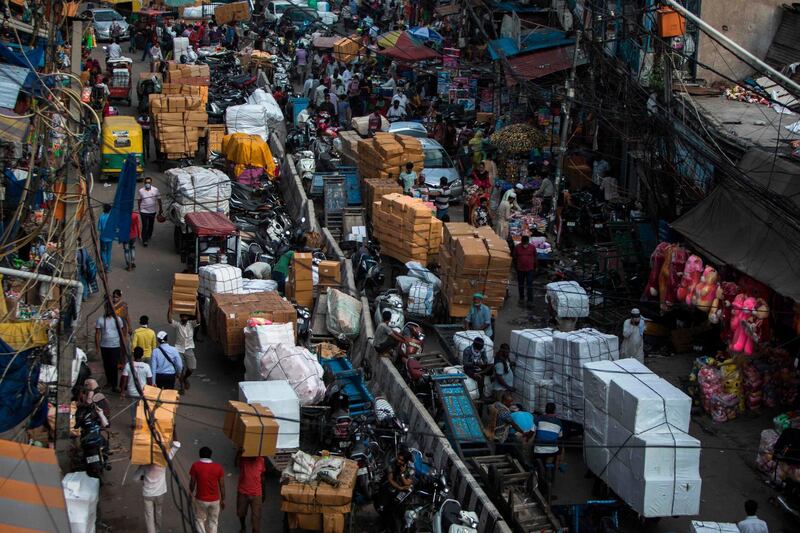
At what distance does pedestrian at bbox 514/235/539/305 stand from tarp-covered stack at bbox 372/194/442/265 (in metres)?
1.48

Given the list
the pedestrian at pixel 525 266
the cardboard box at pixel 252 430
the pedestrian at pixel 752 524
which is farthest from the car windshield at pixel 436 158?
the pedestrian at pixel 752 524

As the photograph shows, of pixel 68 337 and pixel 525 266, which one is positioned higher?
pixel 68 337

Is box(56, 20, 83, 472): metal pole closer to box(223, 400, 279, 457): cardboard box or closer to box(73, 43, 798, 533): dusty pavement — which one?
box(73, 43, 798, 533): dusty pavement

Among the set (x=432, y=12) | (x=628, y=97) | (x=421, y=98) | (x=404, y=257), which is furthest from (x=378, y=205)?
(x=432, y=12)

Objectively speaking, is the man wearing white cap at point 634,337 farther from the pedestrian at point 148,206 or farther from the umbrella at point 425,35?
the umbrella at point 425,35

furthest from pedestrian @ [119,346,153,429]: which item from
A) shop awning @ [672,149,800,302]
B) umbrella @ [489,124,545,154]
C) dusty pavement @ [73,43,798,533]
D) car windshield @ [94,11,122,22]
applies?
car windshield @ [94,11,122,22]

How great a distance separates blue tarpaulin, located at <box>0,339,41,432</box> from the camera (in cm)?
1312

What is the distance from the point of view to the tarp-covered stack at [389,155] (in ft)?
83.2

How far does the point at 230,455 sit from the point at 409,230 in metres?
7.37

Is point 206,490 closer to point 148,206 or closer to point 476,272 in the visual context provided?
point 476,272

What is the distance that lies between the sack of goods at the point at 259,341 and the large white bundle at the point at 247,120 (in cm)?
1287

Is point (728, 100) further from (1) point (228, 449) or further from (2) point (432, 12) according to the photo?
(2) point (432, 12)

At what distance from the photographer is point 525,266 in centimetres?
2116

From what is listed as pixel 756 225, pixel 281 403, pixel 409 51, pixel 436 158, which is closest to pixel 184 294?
pixel 281 403
